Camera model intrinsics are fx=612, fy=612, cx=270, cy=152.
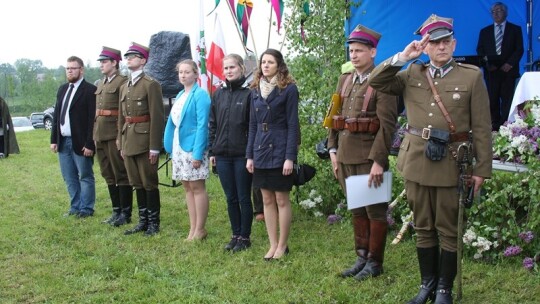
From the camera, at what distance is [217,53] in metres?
8.33

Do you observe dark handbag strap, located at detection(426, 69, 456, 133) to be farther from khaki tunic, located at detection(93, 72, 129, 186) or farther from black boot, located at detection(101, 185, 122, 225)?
black boot, located at detection(101, 185, 122, 225)

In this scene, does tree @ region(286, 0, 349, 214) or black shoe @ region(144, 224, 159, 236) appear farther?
tree @ region(286, 0, 349, 214)

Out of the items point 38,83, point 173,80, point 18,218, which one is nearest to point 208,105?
point 18,218

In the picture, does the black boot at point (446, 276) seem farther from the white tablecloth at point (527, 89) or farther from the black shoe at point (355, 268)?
the white tablecloth at point (527, 89)

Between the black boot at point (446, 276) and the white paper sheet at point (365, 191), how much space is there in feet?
2.11

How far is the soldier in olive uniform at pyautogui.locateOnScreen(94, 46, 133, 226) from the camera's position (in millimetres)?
6359

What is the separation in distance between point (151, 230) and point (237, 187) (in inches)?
49.5

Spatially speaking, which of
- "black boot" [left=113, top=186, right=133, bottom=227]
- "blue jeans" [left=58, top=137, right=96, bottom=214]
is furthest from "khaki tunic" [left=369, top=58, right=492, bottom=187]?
"blue jeans" [left=58, top=137, right=96, bottom=214]

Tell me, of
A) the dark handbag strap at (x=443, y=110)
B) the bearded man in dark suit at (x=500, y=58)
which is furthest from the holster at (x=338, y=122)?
the bearded man in dark suit at (x=500, y=58)

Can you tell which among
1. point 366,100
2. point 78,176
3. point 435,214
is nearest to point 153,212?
point 78,176

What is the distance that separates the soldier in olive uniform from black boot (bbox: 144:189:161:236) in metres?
0.55

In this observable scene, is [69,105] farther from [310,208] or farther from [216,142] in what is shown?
[310,208]

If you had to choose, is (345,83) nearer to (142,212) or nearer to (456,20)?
(142,212)

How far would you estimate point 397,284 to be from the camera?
14.2ft
